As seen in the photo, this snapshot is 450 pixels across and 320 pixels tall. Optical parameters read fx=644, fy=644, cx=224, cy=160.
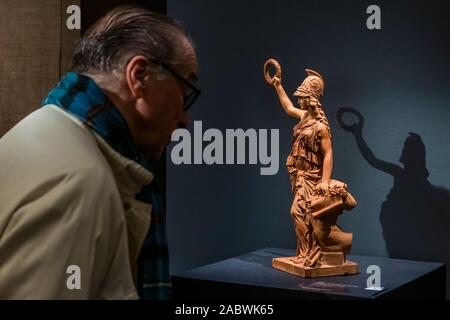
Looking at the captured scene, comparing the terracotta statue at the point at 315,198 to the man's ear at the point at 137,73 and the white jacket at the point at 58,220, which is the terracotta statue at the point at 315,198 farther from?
the white jacket at the point at 58,220

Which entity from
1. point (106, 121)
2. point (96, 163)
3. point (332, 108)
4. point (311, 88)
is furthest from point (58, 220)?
point (332, 108)

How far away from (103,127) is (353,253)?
262 cm

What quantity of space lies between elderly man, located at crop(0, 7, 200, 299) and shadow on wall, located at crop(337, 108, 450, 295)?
2314 mm

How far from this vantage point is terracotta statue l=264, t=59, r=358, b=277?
2783 mm

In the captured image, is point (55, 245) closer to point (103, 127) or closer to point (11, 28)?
point (103, 127)

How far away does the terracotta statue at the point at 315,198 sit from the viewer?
9.13 feet

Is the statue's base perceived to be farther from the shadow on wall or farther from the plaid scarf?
the plaid scarf

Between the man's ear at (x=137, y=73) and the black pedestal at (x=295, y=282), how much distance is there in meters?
1.53

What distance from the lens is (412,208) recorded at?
338cm

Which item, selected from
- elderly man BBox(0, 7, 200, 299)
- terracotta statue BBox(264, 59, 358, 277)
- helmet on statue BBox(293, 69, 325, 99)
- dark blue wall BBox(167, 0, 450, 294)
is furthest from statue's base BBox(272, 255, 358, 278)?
elderly man BBox(0, 7, 200, 299)

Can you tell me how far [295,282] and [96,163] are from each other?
6.00ft

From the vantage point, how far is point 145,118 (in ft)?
3.72
